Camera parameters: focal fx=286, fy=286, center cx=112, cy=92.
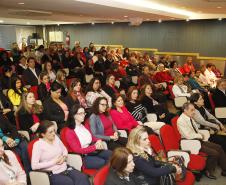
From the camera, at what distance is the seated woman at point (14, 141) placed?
326cm

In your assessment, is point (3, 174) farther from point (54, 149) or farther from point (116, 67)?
point (116, 67)

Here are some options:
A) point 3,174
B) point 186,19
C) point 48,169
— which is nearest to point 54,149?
point 48,169

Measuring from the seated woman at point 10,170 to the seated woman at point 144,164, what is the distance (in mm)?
1147

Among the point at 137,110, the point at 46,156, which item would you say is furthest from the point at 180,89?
the point at 46,156

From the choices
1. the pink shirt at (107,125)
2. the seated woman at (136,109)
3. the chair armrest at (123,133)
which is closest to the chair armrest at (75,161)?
the pink shirt at (107,125)

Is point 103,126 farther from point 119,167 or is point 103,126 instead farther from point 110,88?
point 110,88

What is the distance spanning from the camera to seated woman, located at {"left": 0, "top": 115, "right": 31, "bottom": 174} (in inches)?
128

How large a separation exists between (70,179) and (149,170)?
830 mm

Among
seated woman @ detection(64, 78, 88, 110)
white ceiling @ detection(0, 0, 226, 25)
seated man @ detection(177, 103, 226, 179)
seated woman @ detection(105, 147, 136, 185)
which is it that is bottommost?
seated man @ detection(177, 103, 226, 179)

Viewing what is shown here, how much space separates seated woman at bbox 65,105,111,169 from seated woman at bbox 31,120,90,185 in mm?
271

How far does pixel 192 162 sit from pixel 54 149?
1.82 m

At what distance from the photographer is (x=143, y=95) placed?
5.39 metres

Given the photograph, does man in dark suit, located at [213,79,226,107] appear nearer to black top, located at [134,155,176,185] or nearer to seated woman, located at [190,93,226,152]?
seated woman, located at [190,93,226,152]

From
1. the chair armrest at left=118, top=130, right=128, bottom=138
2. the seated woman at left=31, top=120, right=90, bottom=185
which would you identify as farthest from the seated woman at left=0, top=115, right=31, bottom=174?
the chair armrest at left=118, top=130, right=128, bottom=138
